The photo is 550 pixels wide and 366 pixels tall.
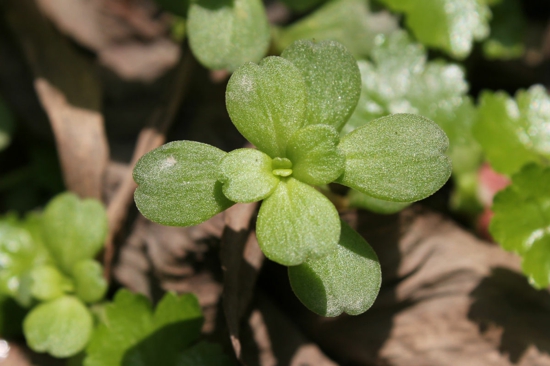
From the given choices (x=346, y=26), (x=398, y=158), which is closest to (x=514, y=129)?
(x=346, y=26)

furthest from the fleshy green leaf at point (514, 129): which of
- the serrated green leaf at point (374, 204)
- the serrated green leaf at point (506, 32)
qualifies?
the serrated green leaf at point (374, 204)

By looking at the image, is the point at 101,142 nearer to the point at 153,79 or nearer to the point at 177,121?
the point at 177,121

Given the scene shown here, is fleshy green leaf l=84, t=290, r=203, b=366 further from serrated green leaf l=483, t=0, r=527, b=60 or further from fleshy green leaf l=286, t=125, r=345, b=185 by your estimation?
serrated green leaf l=483, t=0, r=527, b=60

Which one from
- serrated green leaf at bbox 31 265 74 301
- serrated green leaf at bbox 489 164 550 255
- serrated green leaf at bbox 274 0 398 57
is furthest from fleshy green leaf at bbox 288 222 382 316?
serrated green leaf at bbox 274 0 398 57

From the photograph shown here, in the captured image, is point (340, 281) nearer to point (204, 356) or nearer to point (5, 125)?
point (204, 356)

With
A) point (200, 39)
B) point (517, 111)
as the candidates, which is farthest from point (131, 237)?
point (517, 111)

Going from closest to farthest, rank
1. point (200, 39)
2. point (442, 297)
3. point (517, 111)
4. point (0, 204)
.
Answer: point (200, 39) → point (442, 297) → point (517, 111) → point (0, 204)
